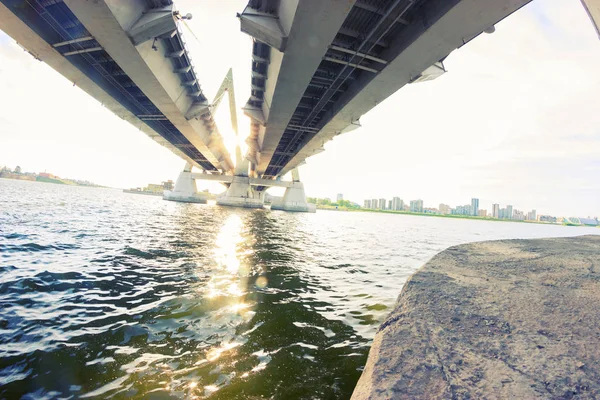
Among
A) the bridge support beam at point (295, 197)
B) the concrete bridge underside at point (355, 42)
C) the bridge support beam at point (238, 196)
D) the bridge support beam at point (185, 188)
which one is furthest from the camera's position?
the bridge support beam at point (295, 197)

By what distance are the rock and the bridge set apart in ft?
27.0

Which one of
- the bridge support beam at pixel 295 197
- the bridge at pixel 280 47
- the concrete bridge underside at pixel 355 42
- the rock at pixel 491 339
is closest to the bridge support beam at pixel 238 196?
the bridge support beam at pixel 295 197

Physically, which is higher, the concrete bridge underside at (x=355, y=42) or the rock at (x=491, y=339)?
the concrete bridge underside at (x=355, y=42)

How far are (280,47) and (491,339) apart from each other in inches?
491

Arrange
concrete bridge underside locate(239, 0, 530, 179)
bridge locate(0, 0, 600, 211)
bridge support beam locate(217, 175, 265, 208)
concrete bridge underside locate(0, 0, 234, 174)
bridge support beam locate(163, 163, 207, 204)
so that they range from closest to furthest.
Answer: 1. concrete bridge underside locate(239, 0, 530, 179)
2. bridge locate(0, 0, 600, 211)
3. concrete bridge underside locate(0, 0, 234, 174)
4. bridge support beam locate(163, 163, 207, 204)
5. bridge support beam locate(217, 175, 265, 208)

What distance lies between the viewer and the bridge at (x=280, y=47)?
1003 centimetres

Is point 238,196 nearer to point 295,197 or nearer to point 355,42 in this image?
point 295,197

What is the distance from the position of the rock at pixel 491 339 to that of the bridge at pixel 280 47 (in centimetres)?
822

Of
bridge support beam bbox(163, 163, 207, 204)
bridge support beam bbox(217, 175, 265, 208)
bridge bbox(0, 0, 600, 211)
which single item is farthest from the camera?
bridge support beam bbox(217, 175, 265, 208)

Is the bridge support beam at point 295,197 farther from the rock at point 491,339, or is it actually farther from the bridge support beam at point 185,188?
the rock at point 491,339

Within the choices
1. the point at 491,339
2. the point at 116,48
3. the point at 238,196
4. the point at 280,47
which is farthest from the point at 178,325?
the point at 238,196

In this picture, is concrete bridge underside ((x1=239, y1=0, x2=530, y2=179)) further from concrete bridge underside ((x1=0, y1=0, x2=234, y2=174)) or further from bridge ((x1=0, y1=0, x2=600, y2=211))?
concrete bridge underside ((x1=0, y1=0, x2=234, y2=174))

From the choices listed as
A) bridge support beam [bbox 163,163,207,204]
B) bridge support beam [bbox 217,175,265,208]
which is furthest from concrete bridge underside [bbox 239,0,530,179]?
bridge support beam [bbox 163,163,207,204]

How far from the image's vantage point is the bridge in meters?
10.0
